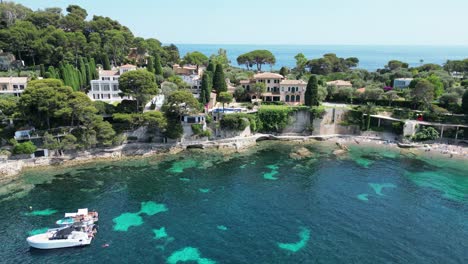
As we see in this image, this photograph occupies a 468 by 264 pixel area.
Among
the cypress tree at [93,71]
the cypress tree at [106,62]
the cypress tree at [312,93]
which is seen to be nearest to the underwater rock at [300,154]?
the cypress tree at [312,93]

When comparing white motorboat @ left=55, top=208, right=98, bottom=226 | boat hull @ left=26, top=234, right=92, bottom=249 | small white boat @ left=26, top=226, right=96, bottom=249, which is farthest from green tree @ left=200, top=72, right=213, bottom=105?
boat hull @ left=26, top=234, right=92, bottom=249

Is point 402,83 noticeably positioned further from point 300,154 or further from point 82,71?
point 82,71

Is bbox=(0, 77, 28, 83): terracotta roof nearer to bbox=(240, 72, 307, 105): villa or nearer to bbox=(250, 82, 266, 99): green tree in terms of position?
bbox=(240, 72, 307, 105): villa

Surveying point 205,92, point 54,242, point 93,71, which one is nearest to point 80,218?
point 54,242

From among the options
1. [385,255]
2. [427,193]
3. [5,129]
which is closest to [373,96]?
[427,193]

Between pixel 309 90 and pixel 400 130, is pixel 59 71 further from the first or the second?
pixel 400 130

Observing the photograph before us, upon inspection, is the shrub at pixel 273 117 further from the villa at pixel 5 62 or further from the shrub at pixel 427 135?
the villa at pixel 5 62
